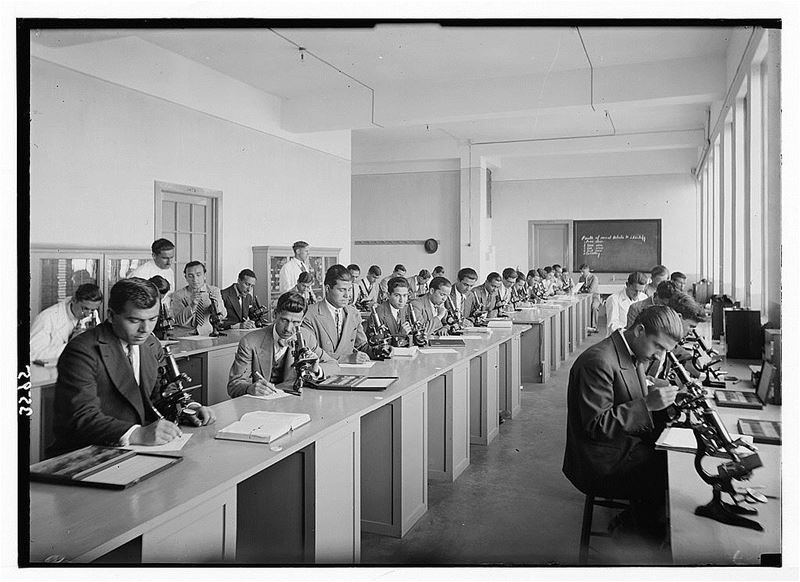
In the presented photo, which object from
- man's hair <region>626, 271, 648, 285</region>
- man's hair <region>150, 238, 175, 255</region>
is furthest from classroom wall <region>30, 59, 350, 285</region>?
man's hair <region>626, 271, 648, 285</region>

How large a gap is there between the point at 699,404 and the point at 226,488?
5.58 feet

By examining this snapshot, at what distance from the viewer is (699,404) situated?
235 cm

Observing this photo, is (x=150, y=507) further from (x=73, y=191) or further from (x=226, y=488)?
(x=73, y=191)

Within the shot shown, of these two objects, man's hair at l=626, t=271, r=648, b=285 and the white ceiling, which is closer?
the white ceiling

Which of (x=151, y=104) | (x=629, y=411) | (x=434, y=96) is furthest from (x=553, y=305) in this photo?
(x=629, y=411)

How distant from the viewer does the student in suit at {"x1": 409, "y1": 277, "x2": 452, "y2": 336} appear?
5.89m

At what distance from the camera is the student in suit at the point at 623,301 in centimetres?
607

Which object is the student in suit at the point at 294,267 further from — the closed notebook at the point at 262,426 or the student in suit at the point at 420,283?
the closed notebook at the point at 262,426

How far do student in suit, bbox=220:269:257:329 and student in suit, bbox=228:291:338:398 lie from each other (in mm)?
2708

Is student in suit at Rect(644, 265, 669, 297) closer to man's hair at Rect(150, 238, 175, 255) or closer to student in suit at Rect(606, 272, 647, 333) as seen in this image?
student in suit at Rect(606, 272, 647, 333)

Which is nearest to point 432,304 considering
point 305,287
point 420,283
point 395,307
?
point 395,307

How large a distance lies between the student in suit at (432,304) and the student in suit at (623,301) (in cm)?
161

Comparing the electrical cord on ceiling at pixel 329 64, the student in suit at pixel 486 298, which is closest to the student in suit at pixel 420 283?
the student in suit at pixel 486 298
